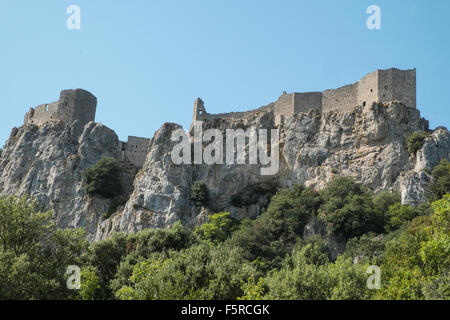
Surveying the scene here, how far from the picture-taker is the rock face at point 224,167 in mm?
44500

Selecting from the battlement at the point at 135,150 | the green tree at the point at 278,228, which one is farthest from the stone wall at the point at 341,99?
the battlement at the point at 135,150

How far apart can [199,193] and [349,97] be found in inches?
639

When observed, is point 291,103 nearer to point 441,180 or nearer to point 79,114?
point 441,180

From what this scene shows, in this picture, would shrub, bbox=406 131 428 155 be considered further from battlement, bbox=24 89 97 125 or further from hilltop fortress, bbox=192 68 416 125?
battlement, bbox=24 89 97 125

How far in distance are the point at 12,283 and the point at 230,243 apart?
2005 centimetres

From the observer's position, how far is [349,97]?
158 ft

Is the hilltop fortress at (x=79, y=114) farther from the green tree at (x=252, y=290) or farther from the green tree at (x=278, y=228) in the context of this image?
the green tree at (x=252, y=290)

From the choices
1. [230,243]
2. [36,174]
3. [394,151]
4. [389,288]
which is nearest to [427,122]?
[394,151]

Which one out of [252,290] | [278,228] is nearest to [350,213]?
[278,228]

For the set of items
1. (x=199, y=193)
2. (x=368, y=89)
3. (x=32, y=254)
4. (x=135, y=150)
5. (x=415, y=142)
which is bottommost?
(x=32, y=254)

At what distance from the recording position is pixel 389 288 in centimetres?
2034

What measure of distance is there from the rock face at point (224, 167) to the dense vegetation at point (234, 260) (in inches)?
187
